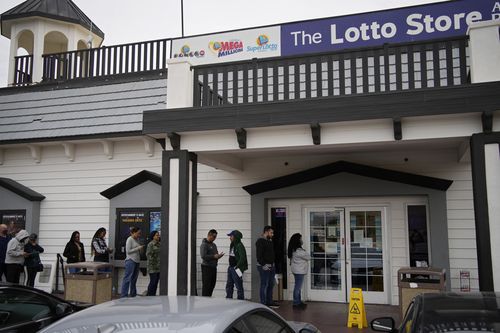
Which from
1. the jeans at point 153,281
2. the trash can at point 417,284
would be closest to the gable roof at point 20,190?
the jeans at point 153,281

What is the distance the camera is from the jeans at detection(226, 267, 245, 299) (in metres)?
9.87

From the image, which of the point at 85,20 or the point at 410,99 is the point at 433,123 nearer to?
the point at 410,99

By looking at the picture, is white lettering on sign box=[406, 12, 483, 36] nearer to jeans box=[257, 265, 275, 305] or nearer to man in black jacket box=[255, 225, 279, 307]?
man in black jacket box=[255, 225, 279, 307]

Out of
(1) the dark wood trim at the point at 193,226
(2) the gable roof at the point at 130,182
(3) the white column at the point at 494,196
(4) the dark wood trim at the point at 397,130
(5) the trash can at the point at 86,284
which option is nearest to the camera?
(3) the white column at the point at 494,196

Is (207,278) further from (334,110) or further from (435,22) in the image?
(435,22)

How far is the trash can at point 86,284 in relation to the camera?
31.3 ft

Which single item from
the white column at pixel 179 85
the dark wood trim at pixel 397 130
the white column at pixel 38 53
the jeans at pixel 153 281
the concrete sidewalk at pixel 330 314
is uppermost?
the white column at pixel 38 53

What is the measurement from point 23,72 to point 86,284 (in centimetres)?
810

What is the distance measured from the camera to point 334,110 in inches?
286

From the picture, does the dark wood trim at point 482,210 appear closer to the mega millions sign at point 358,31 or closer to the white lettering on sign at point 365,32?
the mega millions sign at point 358,31

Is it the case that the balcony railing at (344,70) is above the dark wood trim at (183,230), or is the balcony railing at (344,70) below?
above

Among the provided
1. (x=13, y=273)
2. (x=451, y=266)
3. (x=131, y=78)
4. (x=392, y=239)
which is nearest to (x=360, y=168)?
(x=392, y=239)

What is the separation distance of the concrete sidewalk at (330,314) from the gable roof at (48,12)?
11771 mm

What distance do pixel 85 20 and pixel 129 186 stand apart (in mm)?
8066
